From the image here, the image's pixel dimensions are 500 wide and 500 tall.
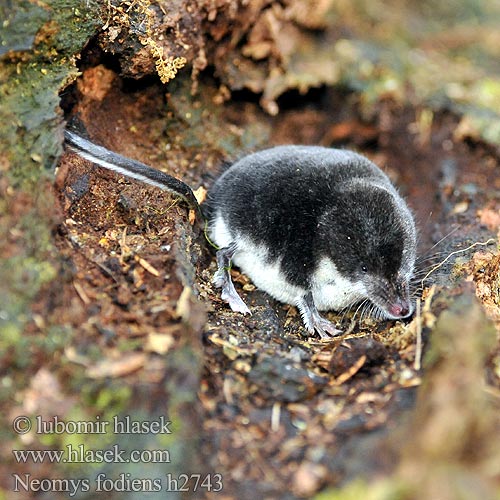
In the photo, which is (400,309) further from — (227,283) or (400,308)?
(227,283)

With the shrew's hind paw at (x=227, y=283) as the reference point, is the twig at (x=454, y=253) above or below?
below

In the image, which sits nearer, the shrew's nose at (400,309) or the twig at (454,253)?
the shrew's nose at (400,309)

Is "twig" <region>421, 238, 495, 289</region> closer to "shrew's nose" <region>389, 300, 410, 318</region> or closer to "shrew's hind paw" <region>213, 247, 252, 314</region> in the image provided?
"shrew's nose" <region>389, 300, 410, 318</region>

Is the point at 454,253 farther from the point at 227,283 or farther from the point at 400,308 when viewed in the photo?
the point at 227,283

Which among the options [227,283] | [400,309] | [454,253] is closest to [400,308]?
[400,309]

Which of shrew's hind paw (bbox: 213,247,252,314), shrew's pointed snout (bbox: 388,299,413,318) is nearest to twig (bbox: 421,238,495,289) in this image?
shrew's pointed snout (bbox: 388,299,413,318)

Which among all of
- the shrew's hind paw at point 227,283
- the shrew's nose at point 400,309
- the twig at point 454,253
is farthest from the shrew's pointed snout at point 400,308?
the shrew's hind paw at point 227,283

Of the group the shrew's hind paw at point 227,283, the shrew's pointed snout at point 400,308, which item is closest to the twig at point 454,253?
the shrew's pointed snout at point 400,308

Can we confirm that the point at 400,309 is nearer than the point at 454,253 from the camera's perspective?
Yes

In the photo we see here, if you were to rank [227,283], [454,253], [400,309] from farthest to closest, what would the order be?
[454,253]
[227,283]
[400,309]

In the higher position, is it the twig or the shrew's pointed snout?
the shrew's pointed snout

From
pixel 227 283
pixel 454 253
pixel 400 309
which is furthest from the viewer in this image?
pixel 454 253

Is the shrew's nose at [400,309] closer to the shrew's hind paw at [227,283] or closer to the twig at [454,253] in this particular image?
the twig at [454,253]
